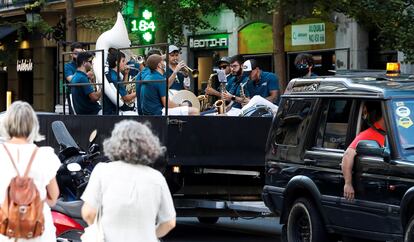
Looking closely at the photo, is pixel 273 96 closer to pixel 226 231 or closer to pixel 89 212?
pixel 226 231

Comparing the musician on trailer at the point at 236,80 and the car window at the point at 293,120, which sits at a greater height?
the musician on trailer at the point at 236,80

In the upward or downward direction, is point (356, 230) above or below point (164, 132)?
below

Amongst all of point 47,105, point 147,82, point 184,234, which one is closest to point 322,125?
point 147,82

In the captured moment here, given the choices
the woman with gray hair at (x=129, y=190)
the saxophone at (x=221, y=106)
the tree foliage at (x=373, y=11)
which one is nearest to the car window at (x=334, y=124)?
the saxophone at (x=221, y=106)

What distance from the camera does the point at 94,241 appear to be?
692 centimetres

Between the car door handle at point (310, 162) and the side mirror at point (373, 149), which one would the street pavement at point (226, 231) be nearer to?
the car door handle at point (310, 162)

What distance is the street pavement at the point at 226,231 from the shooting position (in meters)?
14.5

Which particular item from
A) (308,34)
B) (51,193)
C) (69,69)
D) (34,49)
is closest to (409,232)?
(51,193)

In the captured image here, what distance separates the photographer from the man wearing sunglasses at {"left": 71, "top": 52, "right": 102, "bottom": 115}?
1537 centimetres

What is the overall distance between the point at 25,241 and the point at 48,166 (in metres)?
0.53

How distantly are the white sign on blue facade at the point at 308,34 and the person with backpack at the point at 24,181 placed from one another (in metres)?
19.5

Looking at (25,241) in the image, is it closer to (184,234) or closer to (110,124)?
(110,124)

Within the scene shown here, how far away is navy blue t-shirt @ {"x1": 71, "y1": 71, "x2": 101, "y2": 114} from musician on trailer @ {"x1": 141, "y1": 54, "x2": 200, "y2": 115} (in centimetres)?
160

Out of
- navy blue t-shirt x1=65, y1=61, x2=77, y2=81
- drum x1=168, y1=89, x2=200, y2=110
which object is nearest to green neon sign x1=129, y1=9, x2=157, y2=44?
navy blue t-shirt x1=65, y1=61, x2=77, y2=81
